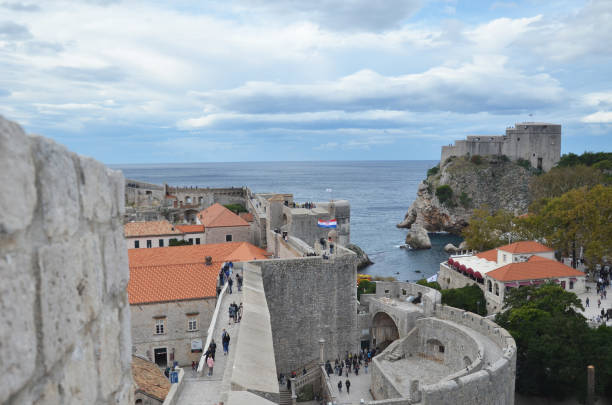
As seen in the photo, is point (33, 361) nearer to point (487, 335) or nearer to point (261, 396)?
point (261, 396)

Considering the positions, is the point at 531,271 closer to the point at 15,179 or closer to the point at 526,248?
the point at 526,248

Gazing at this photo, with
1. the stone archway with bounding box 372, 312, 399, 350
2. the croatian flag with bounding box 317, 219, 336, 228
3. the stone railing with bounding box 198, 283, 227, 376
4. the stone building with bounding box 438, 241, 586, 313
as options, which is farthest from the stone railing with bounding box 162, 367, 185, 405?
the stone building with bounding box 438, 241, 586, 313

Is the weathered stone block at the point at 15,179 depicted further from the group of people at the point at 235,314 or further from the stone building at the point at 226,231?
the stone building at the point at 226,231

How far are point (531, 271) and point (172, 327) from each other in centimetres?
2219

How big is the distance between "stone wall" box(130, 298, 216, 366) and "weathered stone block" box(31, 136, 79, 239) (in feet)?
63.6

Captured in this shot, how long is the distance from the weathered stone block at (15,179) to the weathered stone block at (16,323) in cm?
14

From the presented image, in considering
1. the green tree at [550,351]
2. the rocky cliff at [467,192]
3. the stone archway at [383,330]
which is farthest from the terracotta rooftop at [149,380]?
the rocky cliff at [467,192]

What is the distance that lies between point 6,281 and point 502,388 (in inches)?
695

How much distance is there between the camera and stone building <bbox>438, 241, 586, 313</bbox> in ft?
95.0

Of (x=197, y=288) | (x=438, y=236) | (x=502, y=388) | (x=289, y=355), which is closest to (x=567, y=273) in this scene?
(x=502, y=388)

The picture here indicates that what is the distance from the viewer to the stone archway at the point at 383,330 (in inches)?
1082

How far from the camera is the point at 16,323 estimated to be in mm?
1807

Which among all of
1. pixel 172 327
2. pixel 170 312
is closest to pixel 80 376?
pixel 170 312

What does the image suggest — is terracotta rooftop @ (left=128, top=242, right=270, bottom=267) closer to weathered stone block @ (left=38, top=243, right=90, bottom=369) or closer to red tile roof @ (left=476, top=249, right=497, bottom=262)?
red tile roof @ (left=476, top=249, right=497, bottom=262)
